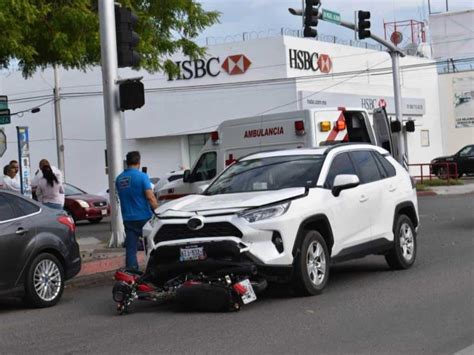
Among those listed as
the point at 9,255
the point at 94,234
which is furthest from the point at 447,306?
the point at 94,234

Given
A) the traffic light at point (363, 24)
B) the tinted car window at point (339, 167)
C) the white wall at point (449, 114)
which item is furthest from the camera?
the white wall at point (449, 114)

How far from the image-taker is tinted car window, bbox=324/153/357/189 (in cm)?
1061

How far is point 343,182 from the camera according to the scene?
10258 mm

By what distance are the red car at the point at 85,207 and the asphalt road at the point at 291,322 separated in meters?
13.3

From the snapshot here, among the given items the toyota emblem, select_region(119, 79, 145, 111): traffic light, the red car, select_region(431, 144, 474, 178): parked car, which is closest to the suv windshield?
the toyota emblem

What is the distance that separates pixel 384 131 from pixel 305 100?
20.3 metres

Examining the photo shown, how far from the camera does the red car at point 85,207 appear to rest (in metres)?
25.0

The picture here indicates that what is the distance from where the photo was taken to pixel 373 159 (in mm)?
11938

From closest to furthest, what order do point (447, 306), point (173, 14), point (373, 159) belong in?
point (447, 306)
point (373, 159)
point (173, 14)

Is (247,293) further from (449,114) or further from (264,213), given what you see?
(449,114)

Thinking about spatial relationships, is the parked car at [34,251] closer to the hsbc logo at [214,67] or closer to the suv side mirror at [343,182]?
the suv side mirror at [343,182]

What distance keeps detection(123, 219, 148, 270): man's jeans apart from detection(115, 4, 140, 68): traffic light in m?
4.14

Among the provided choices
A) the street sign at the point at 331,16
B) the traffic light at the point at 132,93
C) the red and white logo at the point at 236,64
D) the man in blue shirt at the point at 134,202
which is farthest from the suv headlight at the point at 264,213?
the red and white logo at the point at 236,64

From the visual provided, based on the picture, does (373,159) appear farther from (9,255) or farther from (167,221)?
(9,255)
